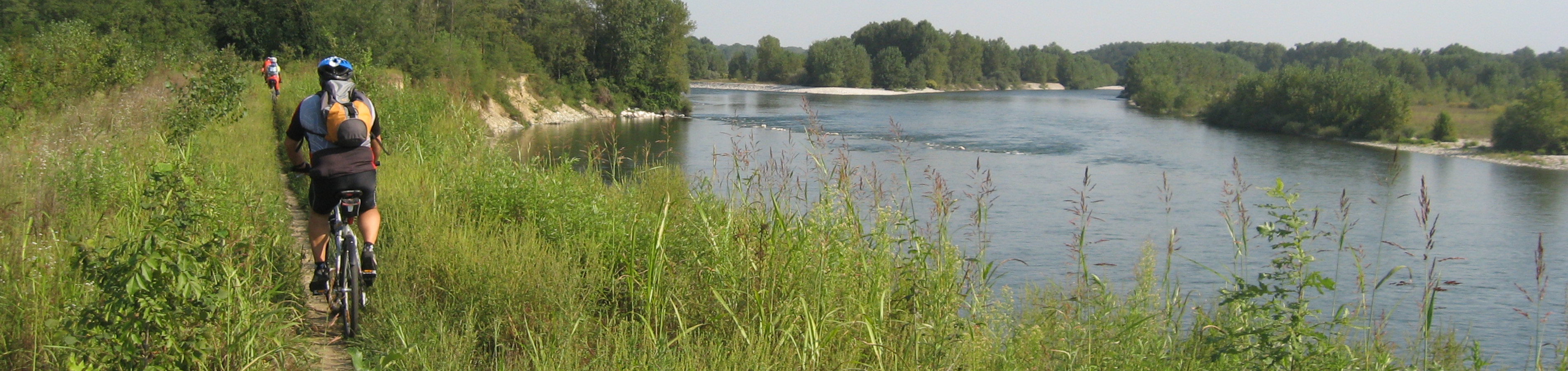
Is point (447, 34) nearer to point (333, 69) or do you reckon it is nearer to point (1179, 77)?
point (333, 69)

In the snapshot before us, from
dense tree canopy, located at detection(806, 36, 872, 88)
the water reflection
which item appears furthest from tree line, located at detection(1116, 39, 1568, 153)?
dense tree canopy, located at detection(806, 36, 872, 88)

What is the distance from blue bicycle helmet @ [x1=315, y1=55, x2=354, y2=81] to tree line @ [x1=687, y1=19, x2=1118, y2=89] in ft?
321

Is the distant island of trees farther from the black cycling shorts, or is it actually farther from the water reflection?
the black cycling shorts

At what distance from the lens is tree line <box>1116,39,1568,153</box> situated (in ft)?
132

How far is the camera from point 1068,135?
4025cm

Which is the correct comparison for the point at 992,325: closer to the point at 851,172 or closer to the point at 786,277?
the point at 851,172

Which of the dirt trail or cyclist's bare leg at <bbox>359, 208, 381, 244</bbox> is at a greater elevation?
cyclist's bare leg at <bbox>359, 208, 381, 244</bbox>

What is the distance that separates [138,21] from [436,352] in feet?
92.1

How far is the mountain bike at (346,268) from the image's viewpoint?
4191mm

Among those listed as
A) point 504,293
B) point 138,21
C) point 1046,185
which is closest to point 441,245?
point 504,293

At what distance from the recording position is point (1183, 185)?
24.5 meters

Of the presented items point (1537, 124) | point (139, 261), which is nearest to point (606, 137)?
point (139, 261)

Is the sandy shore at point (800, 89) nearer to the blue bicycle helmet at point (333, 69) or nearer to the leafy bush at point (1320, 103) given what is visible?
the leafy bush at point (1320, 103)

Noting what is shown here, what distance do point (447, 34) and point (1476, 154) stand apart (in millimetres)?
41587
